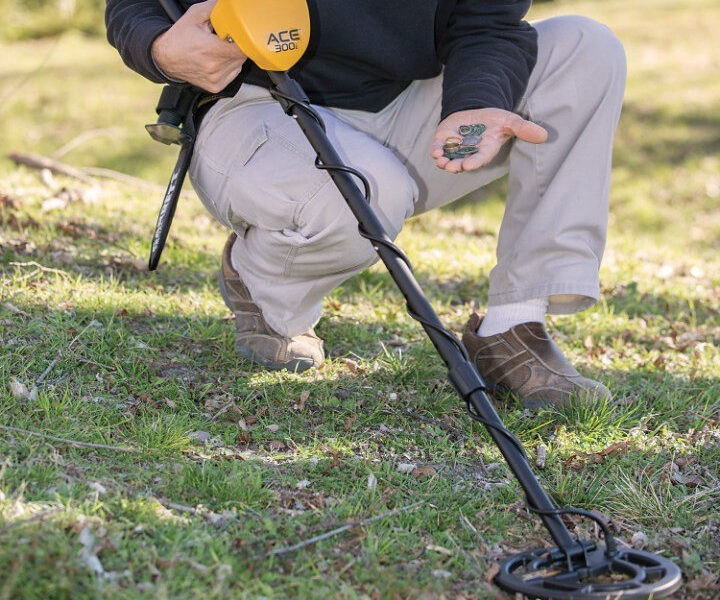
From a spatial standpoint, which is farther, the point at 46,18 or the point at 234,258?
the point at 46,18

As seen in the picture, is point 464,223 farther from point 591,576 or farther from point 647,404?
point 591,576

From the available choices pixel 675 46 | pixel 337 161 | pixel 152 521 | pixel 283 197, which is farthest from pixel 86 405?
pixel 675 46

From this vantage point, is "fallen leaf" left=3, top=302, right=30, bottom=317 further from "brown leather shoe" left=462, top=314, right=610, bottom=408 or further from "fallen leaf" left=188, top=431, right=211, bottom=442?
"brown leather shoe" left=462, top=314, right=610, bottom=408

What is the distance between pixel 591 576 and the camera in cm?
200

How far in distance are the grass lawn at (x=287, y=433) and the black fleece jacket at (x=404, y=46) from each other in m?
0.90

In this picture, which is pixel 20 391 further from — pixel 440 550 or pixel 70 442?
pixel 440 550

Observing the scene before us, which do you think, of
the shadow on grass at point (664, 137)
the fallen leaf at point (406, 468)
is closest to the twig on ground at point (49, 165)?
the fallen leaf at point (406, 468)

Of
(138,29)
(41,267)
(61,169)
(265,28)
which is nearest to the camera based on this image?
(265,28)

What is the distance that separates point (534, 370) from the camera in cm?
293

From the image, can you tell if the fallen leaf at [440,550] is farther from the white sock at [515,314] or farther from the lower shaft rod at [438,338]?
the white sock at [515,314]

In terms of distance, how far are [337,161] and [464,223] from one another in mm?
3422

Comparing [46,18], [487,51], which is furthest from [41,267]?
[46,18]

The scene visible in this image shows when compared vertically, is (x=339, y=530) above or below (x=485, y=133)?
below

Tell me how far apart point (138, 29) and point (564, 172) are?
1349mm
